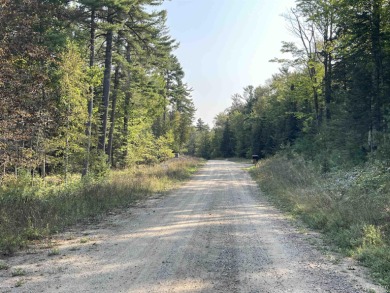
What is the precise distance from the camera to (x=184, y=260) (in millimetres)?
5898

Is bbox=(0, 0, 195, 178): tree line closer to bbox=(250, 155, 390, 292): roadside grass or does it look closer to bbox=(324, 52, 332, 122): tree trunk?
bbox=(250, 155, 390, 292): roadside grass

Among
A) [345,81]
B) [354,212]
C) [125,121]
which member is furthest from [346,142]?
[125,121]

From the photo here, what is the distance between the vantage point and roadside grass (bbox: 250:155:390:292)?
594cm

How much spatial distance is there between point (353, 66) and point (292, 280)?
17692 millimetres

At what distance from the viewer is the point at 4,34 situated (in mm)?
9617

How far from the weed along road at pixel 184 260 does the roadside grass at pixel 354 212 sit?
474 millimetres

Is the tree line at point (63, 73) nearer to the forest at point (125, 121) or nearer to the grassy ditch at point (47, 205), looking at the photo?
the forest at point (125, 121)

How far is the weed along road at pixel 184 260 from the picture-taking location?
4.76 m

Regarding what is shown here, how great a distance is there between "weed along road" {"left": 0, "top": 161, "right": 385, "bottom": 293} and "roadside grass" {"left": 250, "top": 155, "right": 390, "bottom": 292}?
0.47m

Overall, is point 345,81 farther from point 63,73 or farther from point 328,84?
point 63,73

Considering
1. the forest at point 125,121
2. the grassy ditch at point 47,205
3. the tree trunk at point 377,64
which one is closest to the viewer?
the grassy ditch at point 47,205

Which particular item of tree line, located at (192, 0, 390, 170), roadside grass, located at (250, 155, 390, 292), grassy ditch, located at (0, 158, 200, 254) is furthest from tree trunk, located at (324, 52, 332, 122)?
grassy ditch, located at (0, 158, 200, 254)

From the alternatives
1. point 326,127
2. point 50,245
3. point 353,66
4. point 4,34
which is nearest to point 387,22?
point 353,66

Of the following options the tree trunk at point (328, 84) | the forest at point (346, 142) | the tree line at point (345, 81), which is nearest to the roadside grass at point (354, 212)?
the forest at point (346, 142)
